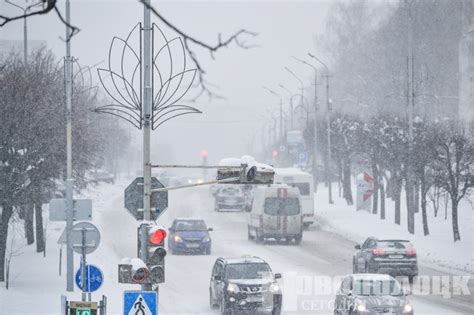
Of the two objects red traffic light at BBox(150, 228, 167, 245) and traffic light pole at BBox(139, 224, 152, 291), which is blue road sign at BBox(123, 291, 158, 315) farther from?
red traffic light at BBox(150, 228, 167, 245)

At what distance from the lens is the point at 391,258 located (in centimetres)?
3350

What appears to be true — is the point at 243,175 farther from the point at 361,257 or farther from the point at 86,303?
the point at 361,257

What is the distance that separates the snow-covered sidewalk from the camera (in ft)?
133

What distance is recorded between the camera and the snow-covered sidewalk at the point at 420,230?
40438mm

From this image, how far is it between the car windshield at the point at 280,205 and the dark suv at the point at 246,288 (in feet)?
72.6

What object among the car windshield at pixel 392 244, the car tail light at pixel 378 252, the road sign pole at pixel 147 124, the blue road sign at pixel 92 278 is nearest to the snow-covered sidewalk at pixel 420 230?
the car windshield at pixel 392 244

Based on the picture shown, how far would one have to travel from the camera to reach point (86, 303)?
54.9 ft

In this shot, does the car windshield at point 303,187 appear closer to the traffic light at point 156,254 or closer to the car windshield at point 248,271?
the car windshield at point 248,271

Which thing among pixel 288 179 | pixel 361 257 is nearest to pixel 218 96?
pixel 361 257

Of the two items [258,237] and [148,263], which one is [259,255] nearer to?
[258,237]

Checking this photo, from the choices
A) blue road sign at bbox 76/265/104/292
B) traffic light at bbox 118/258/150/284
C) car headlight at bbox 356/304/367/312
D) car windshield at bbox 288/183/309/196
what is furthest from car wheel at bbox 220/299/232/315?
car windshield at bbox 288/183/309/196

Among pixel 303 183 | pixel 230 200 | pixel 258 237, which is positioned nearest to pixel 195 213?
pixel 230 200

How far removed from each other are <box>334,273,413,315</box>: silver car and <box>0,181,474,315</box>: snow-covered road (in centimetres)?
283

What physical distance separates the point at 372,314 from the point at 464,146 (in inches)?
936
